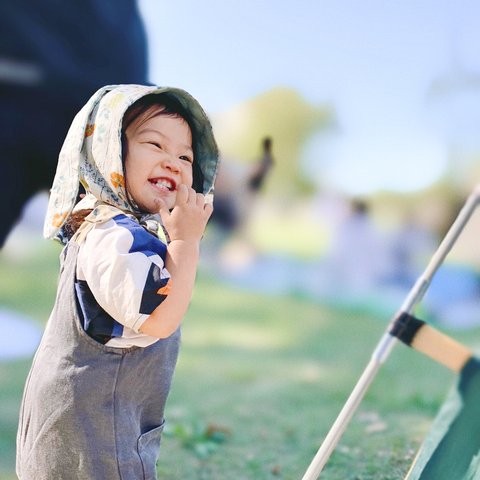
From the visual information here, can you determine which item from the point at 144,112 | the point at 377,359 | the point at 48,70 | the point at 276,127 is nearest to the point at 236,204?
the point at 276,127

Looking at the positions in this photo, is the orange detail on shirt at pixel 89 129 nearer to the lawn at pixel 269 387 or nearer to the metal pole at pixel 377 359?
the metal pole at pixel 377 359

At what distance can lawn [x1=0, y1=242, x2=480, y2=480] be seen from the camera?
8.18 ft

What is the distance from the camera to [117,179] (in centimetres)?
142

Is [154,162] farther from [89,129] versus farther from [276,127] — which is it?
[276,127]

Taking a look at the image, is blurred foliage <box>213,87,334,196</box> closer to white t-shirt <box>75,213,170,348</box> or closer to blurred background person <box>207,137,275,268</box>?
blurred background person <box>207,137,275,268</box>

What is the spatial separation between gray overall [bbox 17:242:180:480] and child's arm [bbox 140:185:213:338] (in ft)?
0.40

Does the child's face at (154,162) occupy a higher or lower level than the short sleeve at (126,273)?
higher

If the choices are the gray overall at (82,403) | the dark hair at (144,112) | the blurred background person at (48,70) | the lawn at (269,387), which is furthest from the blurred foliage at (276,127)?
the gray overall at (82,403)

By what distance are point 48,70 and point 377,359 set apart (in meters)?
2.39

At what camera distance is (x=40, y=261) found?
4270mm

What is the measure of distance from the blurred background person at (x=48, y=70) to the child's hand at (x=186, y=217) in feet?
6.22

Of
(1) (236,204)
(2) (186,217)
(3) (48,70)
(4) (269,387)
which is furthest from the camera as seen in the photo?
(1) (236,204)

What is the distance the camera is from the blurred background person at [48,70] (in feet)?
10.6

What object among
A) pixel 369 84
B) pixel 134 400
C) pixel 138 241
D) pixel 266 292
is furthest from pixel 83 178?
pixel 266 292
